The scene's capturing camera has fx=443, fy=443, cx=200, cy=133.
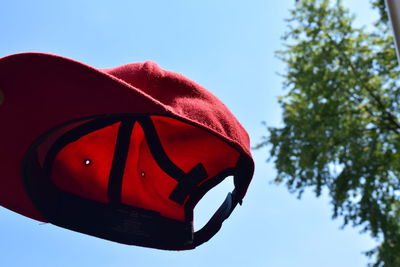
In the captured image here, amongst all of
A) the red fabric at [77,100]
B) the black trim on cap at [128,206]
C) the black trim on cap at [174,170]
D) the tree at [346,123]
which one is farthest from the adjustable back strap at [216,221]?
the tree at [346,123]

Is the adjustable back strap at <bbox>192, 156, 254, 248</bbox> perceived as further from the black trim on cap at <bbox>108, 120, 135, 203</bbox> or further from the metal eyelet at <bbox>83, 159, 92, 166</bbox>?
the metal eyelet at <bbox>83, 159, 92, 166</bbox>

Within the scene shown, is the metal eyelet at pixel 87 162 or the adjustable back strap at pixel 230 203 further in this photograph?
the metal eyelet at pixel 87 162

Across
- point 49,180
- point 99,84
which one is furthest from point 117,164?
point 99,84

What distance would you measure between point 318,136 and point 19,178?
23.2 feet

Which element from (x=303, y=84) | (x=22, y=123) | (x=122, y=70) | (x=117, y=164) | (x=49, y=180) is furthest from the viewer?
(x=303, y=84)

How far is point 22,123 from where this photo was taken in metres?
1.27

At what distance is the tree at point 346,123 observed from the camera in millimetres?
7941

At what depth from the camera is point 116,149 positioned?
1.71 m

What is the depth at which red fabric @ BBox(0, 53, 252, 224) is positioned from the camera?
1129 mm

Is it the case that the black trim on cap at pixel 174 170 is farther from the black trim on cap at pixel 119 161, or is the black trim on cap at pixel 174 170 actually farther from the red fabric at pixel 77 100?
the red fabric at pixel 77 100

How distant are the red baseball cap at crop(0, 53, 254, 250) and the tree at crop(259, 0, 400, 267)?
21.5 feet

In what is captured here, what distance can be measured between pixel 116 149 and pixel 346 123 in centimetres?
714

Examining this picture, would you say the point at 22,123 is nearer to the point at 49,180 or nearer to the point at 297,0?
the point at 49,180

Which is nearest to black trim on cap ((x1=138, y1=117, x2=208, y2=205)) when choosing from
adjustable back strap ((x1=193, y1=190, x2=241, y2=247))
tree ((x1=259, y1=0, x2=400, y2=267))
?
adjustable back strap ((x1=193, y1=190, x2=241, y2=247))
